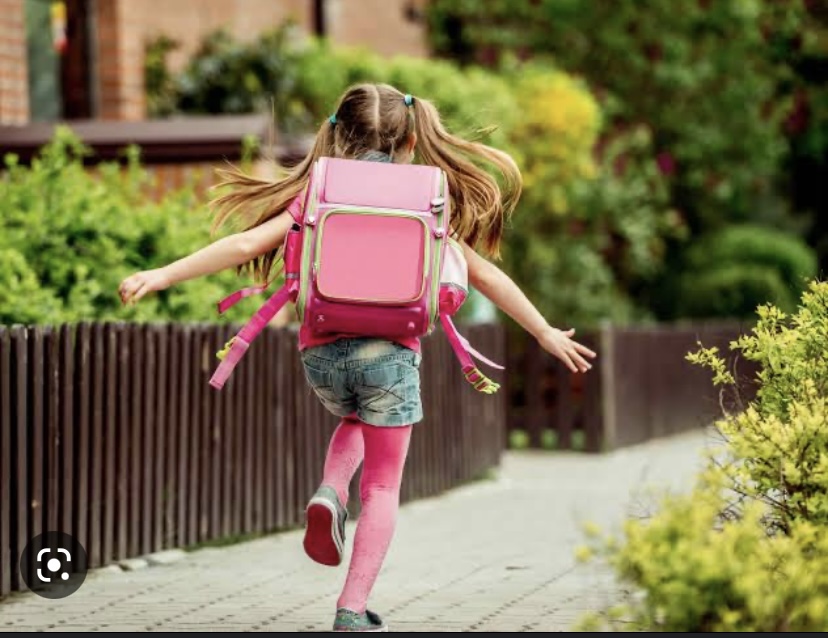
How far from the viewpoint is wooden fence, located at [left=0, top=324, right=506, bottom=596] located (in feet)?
23.0

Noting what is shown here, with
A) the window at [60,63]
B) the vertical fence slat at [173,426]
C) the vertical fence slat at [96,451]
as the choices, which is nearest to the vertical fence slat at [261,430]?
the vertical fence slat at [173,426]

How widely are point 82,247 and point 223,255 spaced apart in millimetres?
3482

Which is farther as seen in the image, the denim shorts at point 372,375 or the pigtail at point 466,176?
the pigtail at point 466,176

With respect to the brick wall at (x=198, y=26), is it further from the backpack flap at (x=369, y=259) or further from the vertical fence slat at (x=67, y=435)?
the backpack flap at (x=369, y=259)

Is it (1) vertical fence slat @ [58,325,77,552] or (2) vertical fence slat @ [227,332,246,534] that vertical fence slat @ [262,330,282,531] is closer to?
(2) vertical fence slat @ [227,332,246,534]

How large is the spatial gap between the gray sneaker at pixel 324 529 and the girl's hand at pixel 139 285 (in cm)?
81

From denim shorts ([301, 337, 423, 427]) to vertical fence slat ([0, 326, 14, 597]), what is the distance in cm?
192

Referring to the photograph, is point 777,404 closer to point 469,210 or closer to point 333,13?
point 469,210

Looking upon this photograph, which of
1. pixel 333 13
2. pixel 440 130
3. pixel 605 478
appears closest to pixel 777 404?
pixel 440 130

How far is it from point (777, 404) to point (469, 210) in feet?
3.79

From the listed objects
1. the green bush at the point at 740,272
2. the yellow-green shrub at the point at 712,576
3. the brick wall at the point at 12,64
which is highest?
the brick wall at the point at 12,64

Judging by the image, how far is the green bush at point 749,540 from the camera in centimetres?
386

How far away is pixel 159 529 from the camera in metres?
8.12

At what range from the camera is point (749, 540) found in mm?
3994
